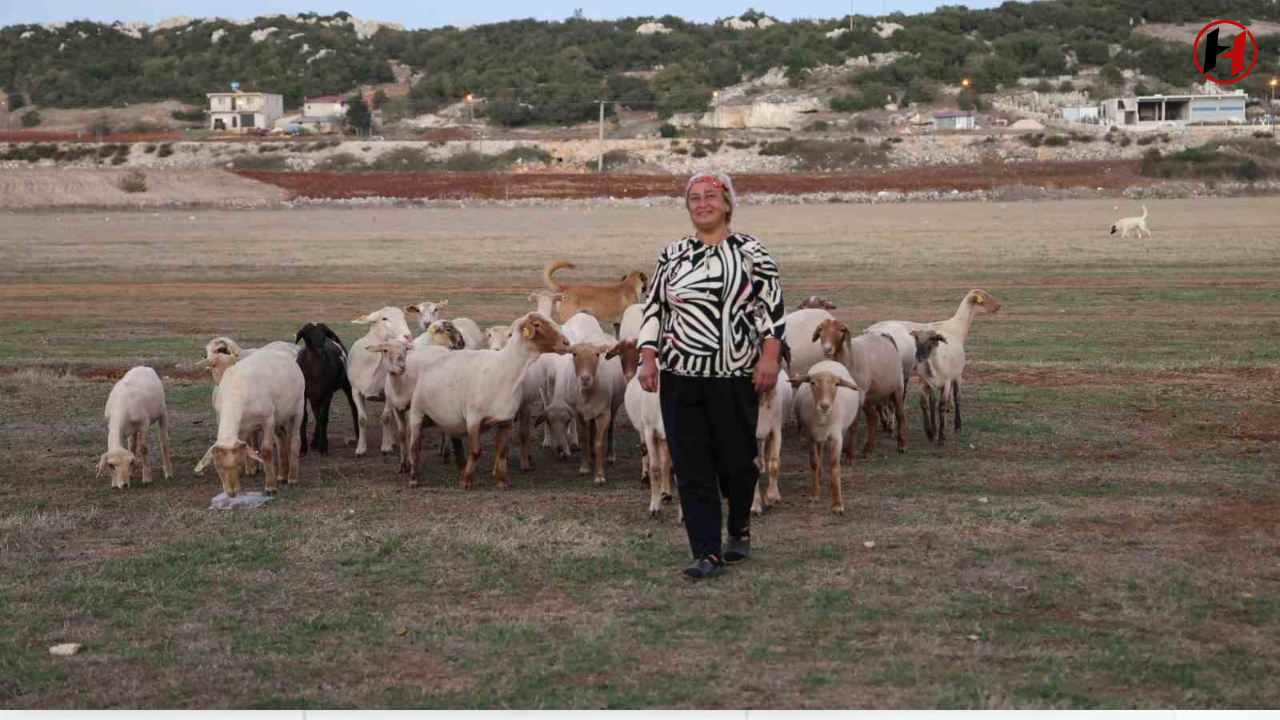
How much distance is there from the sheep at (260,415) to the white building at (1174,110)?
105m

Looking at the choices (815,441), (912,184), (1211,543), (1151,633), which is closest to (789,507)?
(815,441)

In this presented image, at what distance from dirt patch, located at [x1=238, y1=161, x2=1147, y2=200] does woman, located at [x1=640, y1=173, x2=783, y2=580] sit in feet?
204

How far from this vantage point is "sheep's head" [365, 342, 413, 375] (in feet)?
38.2

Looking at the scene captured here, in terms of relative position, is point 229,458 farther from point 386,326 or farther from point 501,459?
point 386,326

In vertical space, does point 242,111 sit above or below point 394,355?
above

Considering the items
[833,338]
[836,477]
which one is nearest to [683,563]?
[836,477]

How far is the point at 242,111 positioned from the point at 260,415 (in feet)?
420

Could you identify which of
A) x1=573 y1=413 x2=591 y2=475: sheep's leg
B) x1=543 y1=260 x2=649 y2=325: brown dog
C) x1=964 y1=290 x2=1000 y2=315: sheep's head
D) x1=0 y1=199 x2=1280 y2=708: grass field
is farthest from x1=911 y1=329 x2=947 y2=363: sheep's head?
x1=543 y1=260 x2=649 y2=325: brown dog

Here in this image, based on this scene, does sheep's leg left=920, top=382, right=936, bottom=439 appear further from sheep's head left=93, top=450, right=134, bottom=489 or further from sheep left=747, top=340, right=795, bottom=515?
sheep's head left=93, top=450, right=134, bottom=489

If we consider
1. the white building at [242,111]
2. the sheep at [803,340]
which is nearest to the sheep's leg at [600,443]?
the sheep at [803,340]

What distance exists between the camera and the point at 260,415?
10.7 metres

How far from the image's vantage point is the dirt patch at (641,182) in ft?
235

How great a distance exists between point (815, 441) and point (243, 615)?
421cm

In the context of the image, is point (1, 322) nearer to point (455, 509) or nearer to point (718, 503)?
point (455, 509)
